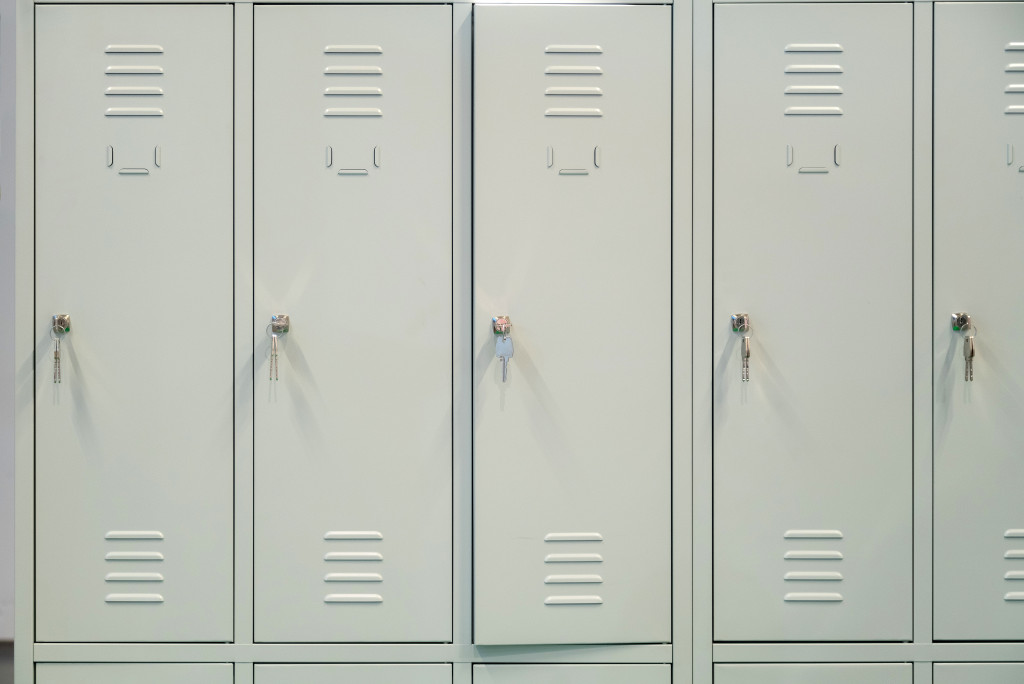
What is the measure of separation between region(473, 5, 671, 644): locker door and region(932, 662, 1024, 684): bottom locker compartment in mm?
746

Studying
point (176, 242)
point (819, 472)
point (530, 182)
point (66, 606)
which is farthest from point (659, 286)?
point (66, 606)

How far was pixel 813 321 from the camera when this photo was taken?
1587mm

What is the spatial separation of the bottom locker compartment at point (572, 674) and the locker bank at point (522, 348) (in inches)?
0.4

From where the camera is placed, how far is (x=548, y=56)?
1567 mm

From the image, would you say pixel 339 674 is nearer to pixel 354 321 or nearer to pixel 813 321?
pixel 354 321

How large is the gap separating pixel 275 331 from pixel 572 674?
1.15 m

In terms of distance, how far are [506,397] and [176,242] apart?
0.93m

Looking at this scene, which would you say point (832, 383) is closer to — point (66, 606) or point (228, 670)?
point (228, 670)

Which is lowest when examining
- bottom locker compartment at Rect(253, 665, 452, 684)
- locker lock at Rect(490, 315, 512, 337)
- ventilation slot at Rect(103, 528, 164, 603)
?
bottom locker compartment at Rect(253, 665, 452, 684)

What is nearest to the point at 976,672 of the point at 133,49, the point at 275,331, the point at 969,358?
the point at 969,358

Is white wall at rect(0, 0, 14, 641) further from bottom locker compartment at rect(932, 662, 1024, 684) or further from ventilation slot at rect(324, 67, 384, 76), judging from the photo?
bottom locker compartment at rect(932, 662, 1024, 684)

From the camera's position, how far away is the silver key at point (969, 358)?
61.2 inches

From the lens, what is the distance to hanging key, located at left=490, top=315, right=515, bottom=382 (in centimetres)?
154

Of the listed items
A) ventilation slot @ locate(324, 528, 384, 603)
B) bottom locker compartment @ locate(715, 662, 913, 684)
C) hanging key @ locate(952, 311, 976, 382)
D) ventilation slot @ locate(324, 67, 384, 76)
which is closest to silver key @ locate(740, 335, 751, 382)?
hanging key @ locate(952, 311, 976, 382)
